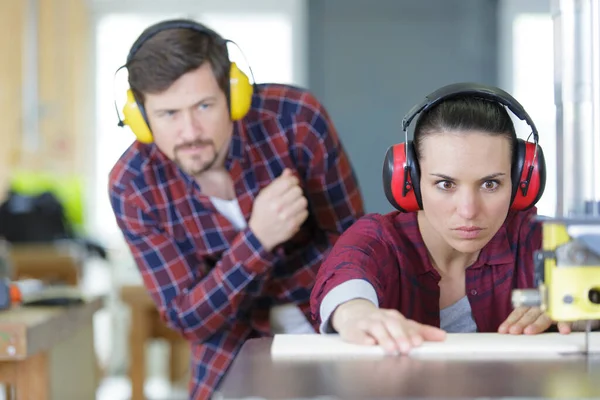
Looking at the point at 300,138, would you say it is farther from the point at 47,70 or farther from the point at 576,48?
the point at 47,70

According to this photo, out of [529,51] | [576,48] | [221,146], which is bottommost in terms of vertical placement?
[221,146]

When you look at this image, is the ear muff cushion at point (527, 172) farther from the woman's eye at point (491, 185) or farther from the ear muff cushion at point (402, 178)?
the ear muff cushion at point (402, 178)

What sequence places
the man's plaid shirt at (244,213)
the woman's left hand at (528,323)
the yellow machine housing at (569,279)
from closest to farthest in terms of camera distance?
the yellow machine housing at (569,279) → the woman's left hand at (528,323) → the man's plaid shirt at (244,213)

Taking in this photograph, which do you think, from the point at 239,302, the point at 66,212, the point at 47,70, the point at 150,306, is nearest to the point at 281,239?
the point at 239,302

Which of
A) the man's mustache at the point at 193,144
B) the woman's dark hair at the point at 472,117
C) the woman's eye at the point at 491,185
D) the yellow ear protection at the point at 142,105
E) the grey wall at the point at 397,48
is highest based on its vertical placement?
the grey wall at the point at 397,48

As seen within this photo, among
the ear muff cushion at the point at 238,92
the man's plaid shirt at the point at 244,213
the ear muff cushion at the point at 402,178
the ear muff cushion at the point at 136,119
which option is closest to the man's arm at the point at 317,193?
the man's plaid shirt at the point at 244,213

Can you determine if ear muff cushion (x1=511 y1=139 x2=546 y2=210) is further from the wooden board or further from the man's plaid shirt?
the man's plaid shirt

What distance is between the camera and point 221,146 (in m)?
1.68

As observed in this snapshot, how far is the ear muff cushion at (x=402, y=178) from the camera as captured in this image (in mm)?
1287

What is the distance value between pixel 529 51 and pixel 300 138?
173 cm

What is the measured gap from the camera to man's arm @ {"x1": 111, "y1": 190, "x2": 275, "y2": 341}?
5.35 feet

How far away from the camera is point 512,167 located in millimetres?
1275

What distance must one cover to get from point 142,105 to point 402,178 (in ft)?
1.94

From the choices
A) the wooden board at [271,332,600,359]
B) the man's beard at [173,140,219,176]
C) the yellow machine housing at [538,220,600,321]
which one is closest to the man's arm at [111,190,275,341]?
the man's beard at [173,140,219,176]
